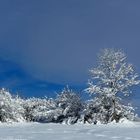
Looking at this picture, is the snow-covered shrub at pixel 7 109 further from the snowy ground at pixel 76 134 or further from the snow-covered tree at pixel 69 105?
the snowy ground at pixel 76 134

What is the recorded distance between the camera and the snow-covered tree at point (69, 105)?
58.1 m

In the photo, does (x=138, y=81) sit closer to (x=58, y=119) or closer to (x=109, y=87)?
(x=109, y=87)

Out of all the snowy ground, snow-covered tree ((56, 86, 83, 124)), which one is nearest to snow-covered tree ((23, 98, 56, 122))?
snow-covered tree ((56, 86, 83, 124))

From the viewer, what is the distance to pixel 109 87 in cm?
5088

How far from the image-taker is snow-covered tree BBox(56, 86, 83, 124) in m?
58.1

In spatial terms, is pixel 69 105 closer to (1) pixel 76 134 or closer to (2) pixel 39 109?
(2) pixel 39 109

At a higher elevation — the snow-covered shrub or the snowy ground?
the snow-covered shrub

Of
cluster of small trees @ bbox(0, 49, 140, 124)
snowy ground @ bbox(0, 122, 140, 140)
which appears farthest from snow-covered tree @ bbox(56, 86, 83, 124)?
snowy ground @ bbox(0, 122, 140, 140)

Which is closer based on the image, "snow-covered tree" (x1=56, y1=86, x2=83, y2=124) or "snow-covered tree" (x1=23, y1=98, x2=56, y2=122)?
"snow-covered tree" (x1=56, y1=86, x2=83, y2=124)

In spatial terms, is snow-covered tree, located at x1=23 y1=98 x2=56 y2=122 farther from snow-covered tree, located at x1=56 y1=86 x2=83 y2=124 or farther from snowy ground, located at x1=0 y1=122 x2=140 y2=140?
snowy ground, located at x1=0 y1=122 x2=140 y2=140

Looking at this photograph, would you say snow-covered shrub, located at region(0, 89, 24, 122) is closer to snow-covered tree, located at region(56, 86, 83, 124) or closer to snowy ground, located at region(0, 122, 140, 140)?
snow-covered tree, located at region(56, 86, 83, 124)

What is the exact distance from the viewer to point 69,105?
59.7 meters

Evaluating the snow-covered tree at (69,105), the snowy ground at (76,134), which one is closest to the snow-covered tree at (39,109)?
the snow-covered tree at (69,105)

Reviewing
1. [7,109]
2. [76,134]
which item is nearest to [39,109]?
[7,109]
